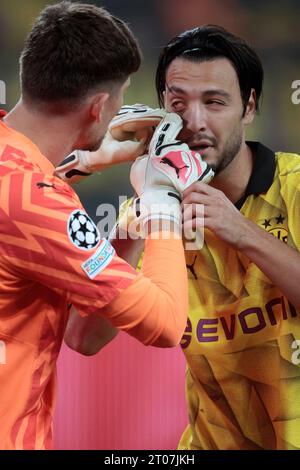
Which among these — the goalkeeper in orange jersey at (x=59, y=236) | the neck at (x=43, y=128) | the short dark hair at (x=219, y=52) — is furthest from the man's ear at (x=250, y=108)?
the neck at (x=43, y=128)

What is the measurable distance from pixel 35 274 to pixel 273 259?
552 millimetres

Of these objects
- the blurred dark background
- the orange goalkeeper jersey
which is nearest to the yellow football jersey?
the orange goalkeeper jersey

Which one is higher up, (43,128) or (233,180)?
(43,128)

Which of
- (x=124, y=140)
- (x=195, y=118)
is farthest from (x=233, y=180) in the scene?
(x=124, y=140)

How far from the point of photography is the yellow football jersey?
1688 mm

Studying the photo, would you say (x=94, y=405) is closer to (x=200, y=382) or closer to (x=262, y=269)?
(x=200, y=382)

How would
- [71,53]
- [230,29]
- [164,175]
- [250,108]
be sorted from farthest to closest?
[230,29], [250,108], [164,175], [71,53]

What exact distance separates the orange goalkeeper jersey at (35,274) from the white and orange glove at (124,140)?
398 millimetres

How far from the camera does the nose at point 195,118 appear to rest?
1.71 meters

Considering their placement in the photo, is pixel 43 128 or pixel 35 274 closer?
pixel 35 274

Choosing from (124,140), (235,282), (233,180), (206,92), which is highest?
(206,92)

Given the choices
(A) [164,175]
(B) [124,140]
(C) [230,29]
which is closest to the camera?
(A) [164,175]

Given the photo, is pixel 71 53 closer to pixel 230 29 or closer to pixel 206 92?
pixel 206 92

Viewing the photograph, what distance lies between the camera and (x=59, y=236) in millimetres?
1167
